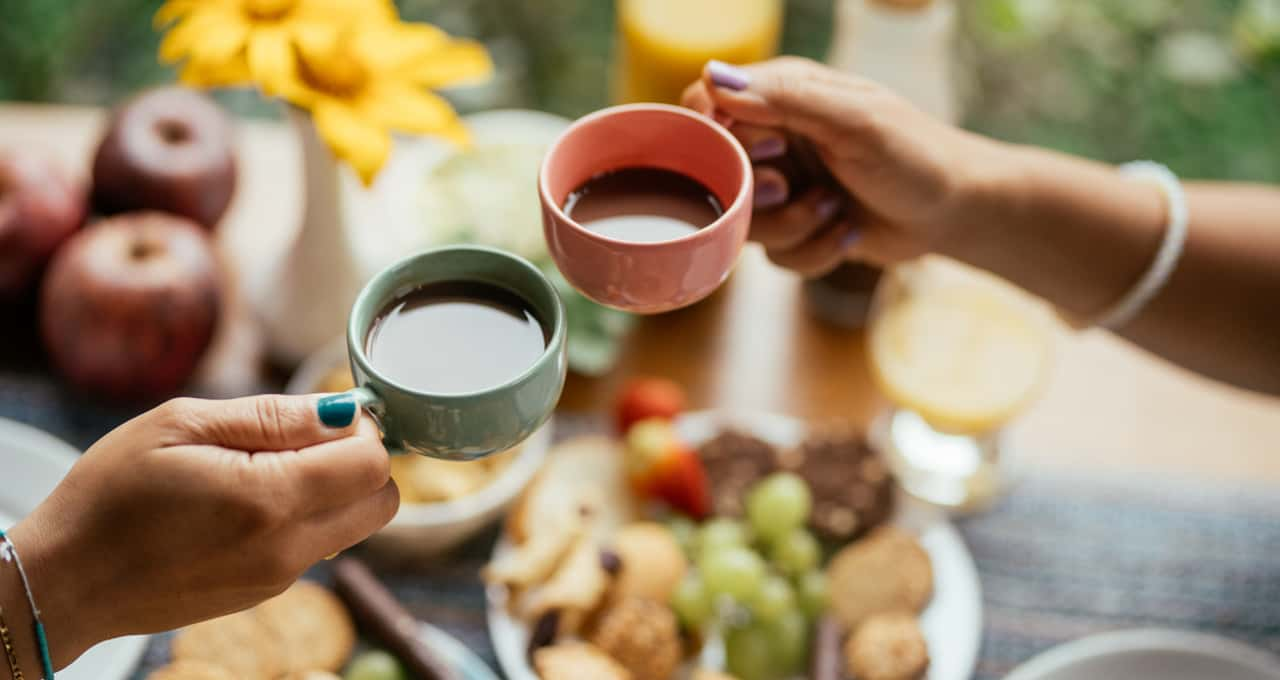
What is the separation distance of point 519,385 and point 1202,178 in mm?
2038

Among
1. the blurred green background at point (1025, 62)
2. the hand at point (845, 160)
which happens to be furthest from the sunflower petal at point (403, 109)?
the blurred green background at point (1025, 62)

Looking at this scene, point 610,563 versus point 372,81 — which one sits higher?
point 372,81

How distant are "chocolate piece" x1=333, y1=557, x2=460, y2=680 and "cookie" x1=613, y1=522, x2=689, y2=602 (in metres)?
0.19

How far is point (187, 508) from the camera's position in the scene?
2.27 ft

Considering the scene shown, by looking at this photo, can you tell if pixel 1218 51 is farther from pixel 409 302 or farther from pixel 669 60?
pixel 409 302

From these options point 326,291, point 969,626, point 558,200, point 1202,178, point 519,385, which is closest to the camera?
point 519,385

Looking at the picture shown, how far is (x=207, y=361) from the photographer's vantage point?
1431mm

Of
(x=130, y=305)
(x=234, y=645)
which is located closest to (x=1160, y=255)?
(x=234, y=645)

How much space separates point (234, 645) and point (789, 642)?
1.72 ft

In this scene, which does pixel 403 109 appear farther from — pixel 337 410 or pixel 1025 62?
pixel 1025 62

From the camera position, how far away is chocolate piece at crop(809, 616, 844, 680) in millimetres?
1143

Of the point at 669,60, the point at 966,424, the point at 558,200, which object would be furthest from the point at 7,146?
the point at 966,424

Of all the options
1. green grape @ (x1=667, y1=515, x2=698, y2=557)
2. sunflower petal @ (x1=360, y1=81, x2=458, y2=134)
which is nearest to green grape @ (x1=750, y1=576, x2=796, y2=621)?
green grape @ (x1=667, y1=515, x2=698, y2=557)

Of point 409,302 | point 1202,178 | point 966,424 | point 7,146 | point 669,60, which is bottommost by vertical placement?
point 1202,178
